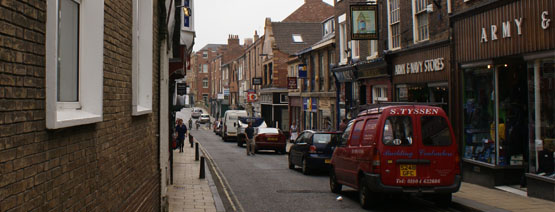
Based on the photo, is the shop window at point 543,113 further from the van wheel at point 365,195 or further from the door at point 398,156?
the van wheel at point 365,195

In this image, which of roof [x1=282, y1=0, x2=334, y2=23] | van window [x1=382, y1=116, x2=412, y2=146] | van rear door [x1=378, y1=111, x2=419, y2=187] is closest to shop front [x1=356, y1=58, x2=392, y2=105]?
van window [x1=382, y1=116, x2=412, y2=146]

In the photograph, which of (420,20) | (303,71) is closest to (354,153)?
(420,20)

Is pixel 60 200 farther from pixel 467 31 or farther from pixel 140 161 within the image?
pixel 467 31

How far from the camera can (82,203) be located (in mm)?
4234

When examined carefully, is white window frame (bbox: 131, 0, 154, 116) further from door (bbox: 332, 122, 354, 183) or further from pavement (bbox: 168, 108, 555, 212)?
door (bbox: 332, 122, 354, 183)

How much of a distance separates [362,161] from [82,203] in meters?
7.39

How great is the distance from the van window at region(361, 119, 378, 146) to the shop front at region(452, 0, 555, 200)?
3.76m

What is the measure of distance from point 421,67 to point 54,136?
16.0 meters

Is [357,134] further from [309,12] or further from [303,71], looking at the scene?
[309,12]

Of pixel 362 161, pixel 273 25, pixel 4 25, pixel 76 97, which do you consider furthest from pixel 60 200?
pixel 273 25

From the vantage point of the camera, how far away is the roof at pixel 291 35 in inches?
2040

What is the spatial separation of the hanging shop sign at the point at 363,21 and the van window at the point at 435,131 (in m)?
10.7

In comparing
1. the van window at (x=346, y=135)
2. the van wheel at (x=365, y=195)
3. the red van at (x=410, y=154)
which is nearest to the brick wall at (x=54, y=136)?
the red van at (x=410, y=154)

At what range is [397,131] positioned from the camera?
10281 millimetres
